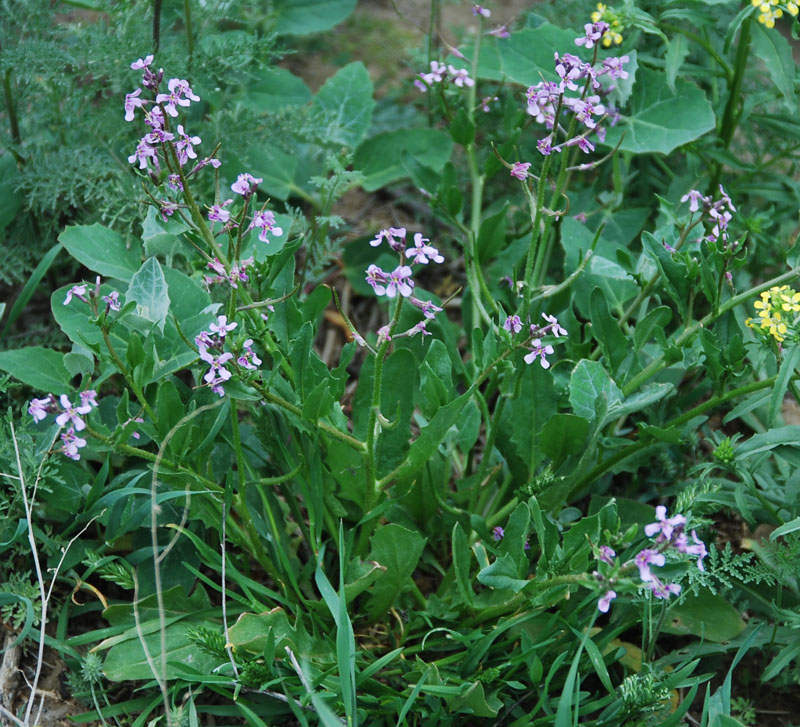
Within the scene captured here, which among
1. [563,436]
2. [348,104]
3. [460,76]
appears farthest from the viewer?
[348,104]

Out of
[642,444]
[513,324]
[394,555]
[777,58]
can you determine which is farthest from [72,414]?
[777,58]

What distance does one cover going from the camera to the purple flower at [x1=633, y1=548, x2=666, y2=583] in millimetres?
1253

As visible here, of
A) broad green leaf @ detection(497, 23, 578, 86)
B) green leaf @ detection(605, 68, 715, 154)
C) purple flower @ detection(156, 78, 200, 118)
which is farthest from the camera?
broad green leaf @ detection(497, 23, 578, 86)

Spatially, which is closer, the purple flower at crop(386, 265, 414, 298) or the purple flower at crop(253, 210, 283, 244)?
the purple flower at crop(386, 265, 414, 298)

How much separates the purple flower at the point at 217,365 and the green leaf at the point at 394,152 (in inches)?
49.2

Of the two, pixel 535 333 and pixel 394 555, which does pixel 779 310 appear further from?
pixel 394 555

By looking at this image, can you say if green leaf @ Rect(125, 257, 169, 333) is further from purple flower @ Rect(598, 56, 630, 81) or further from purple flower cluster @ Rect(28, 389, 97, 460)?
purple flower @ Rect(598, 56, 630, 81)

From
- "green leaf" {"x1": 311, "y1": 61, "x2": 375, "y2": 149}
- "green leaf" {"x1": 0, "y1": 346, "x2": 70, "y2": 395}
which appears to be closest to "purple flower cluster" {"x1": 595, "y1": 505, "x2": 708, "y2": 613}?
"green leaf" {"x1": 0, "y1": 346, "x2": 70, "y2": 395}

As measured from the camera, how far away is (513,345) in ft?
5.12

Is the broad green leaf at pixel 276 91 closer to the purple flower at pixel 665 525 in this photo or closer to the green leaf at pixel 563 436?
the green leaf at pixel 563 436

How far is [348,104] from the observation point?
8.35 ft

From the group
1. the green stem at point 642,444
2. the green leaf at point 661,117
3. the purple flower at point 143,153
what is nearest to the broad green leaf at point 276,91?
the green leaf at point 661,117

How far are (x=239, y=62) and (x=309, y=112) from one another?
343mm

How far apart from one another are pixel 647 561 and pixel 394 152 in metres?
1.66
